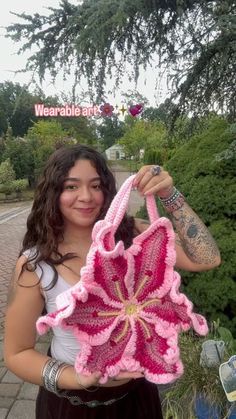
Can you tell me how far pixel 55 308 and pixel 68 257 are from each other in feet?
Result: 0.57

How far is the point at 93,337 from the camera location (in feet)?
3.62

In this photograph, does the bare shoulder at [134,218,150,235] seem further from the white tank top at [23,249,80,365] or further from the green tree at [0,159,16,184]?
the green tree at [0,159,16,184]

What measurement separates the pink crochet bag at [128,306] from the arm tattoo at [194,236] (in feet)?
0.52

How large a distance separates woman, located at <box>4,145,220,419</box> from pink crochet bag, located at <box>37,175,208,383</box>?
13cm

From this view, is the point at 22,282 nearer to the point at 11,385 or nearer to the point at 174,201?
the point at 174,201

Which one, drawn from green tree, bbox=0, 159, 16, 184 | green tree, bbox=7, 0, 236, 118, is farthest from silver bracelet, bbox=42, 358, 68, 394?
green tree, bbox=0, 159, 16, 184

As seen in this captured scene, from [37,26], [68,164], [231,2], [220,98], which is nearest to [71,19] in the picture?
[37,26]

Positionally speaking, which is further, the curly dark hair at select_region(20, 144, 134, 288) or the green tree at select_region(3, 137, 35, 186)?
the green tree at select_region(3, 137, 35, 186)

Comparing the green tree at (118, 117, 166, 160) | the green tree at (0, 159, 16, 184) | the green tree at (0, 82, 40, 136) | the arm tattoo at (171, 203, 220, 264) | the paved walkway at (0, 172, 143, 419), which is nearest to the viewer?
the arm tattoo at (171, 203, 220, 264)

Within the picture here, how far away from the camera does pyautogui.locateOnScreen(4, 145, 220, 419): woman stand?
124 centimetres

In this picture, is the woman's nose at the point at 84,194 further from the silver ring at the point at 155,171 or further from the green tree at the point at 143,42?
the green tree at the point at 143,42

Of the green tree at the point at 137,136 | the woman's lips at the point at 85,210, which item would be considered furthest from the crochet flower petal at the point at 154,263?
the green tree at the point at 137,136

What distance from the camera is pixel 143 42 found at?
177 inches

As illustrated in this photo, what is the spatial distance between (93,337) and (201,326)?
12.8 inches
